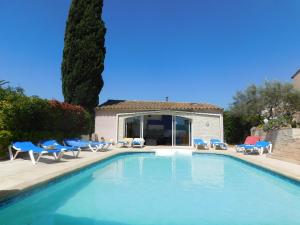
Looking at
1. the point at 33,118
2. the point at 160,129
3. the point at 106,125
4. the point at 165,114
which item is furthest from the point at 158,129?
the point at 33,118

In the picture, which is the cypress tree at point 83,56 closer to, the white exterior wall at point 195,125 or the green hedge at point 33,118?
the white exterior wall at point 195,125

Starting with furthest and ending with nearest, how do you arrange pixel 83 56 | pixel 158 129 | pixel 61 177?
pixel 158 129 → pixel 83 56 → pixel 61 177

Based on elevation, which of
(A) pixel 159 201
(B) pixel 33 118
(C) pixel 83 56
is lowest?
(A) pixel 159 201

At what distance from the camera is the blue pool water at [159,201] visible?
5.28m

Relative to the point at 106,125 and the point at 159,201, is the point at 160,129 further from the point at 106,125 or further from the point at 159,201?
the point at 159,201

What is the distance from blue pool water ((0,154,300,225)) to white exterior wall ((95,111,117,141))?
12.8m

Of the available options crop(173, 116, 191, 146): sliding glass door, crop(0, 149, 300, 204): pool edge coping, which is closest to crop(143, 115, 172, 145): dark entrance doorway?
crop(173, 116, 191, 146): sliding glass door

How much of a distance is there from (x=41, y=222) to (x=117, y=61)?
77.7 ft

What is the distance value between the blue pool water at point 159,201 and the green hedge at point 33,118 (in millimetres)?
4224

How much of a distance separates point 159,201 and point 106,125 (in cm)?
1721

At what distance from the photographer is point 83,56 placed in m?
23.8

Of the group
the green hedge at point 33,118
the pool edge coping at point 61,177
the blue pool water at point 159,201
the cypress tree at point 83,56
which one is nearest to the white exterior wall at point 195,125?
the cypress tree at point 83,56

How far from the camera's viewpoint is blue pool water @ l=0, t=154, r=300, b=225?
17.3 ft

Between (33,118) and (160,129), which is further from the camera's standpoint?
(160,129)
